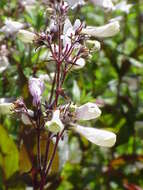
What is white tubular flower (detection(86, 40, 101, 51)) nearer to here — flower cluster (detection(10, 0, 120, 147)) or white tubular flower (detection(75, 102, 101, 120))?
flower cluster (detection(10, 0, 120, 147))

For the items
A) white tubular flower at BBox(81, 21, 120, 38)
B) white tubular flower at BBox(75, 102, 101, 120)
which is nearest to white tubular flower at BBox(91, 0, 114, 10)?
white tubular flower at BBox(81, 21, 120, 38)

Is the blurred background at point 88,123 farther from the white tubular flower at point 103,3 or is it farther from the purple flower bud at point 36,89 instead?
the purple flower bud at point 36,89

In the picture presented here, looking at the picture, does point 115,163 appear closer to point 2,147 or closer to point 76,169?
point 76,169

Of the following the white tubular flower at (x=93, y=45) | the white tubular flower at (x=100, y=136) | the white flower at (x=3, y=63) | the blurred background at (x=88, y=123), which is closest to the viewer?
the white tubular flower at (x=100, y=136)

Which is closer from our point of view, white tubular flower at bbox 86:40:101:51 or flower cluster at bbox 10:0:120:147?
flower cluster at bbox 10:0:120:147

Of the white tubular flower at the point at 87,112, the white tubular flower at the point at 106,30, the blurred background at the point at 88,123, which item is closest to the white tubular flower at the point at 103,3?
the blurred background at the point at 88,123

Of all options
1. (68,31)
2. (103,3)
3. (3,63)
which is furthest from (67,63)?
(3,63)

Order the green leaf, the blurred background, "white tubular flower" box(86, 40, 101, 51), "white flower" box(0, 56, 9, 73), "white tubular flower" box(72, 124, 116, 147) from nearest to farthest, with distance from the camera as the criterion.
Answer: "white tubular flower" box(72, 124, 116, 147)
"white tubular flower" box(86, 40, 101, 51)
the green leaf
the blurred background
"white flower" box(0, 56, 9, 73)
